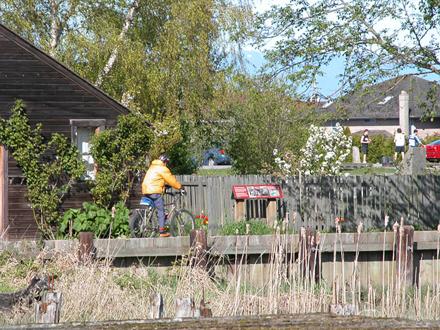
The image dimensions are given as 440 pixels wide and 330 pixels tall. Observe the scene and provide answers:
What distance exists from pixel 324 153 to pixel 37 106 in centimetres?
759

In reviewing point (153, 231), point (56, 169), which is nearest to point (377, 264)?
point (153, 231)

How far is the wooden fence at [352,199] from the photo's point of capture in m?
11.5

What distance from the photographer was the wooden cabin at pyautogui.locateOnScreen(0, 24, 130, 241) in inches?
483

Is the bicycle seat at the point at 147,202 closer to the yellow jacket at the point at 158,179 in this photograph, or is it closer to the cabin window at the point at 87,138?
the yellow jacket at the point at 158,179

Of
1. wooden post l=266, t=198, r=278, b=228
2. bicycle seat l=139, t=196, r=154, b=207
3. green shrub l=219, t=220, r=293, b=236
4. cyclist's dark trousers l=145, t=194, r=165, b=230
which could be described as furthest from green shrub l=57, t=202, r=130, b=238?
wooden post l=266, t=198, r=278, b=228

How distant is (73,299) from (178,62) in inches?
466

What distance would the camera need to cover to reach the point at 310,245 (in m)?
9.57

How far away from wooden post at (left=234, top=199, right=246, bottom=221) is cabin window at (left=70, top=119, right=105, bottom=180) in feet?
12.0

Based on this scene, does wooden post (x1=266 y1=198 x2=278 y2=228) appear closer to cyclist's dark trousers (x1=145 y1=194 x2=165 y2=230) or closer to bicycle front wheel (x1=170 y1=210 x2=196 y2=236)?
bicycle front wheel (x1=170 y1=210 x2=196 y2=236)

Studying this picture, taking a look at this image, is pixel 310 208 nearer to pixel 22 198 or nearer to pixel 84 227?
pixel 84 227

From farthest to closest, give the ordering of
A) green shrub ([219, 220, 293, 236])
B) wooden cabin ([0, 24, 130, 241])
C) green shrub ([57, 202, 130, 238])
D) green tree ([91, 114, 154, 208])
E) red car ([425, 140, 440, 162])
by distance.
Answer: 1. red car ([425, 140, 440, 162])
2. green tree ([91, 114, 154, 208])
3. wooden cabin ([0, 24, 130, 241])
4. green shrub ([57, 202, 130, 238])
5. green shrub ([219, 220, 293, 236])

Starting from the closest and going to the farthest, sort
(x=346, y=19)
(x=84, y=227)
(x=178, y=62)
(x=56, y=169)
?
(x=346, y=19)
(x=84, y=227)
(x=56, y=169)
(x=178, y=62)

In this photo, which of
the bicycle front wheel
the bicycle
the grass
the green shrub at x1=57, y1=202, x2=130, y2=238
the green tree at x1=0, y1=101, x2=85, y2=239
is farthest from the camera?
the green tree at x1=0, y1=101, x2=85, y2=239

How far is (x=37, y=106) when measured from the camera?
41.0ft
